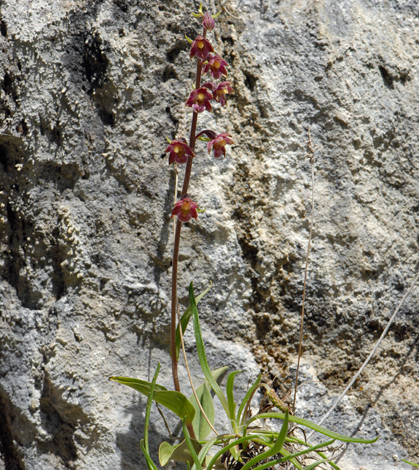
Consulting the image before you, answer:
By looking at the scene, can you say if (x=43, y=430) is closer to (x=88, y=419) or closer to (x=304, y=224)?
(x=88, y=419)

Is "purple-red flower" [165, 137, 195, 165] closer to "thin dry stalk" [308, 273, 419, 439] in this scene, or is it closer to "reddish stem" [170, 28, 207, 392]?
"reddish stem" [170, 28, 207, 392]

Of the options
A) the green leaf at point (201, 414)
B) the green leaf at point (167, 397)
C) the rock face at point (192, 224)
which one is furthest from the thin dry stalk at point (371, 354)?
the green leaf at point (167, 397)

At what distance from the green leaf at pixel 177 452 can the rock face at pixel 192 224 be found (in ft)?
0.57

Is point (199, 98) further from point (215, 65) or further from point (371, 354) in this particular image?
point (371, 354)

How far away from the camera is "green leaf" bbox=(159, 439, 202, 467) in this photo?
1396mm

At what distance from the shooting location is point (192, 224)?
1.71 m

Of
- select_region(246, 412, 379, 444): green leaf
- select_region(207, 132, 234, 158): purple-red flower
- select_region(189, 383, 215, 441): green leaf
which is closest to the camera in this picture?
select_region(246, 412, 379, 444): green leaf

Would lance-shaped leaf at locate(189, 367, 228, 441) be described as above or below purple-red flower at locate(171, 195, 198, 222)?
below

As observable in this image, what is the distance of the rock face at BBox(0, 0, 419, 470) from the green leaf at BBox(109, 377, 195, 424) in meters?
0.19

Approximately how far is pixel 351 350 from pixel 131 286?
3.43 ft

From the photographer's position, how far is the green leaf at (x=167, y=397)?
1.39m

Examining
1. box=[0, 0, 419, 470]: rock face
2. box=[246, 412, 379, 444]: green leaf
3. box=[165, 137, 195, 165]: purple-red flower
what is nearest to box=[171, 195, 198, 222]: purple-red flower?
box=[165, 137, 195, 165]: purple-red flower

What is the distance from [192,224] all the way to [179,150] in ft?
1.35

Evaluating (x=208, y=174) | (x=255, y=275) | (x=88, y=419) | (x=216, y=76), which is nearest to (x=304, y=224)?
(x=255, y=275)
